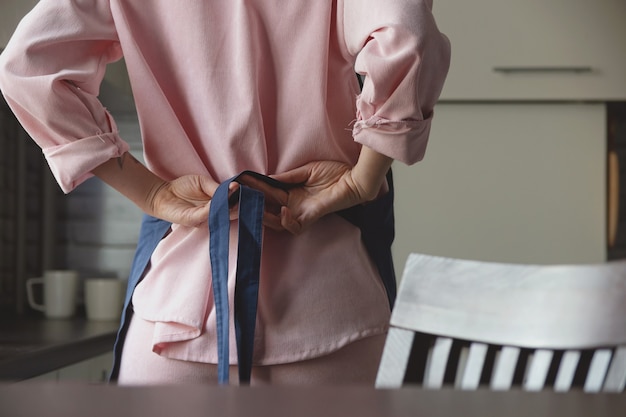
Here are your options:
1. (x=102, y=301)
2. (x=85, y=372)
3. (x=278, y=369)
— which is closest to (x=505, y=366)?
(x=278, y=369)

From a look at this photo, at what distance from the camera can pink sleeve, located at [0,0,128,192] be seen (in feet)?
2.64

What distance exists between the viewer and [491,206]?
232 cm

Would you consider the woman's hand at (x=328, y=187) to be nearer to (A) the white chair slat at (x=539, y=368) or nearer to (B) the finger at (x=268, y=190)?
(B) the finger at (x=268, y=190)

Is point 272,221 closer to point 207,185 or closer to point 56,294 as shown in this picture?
point 207,185

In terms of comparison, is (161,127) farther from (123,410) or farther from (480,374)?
(123,410)

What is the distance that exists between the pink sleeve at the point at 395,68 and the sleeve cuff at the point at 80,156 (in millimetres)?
236

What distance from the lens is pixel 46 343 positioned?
5.37ft

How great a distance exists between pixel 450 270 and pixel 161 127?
12.9 inches

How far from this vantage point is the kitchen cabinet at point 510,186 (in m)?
2.29

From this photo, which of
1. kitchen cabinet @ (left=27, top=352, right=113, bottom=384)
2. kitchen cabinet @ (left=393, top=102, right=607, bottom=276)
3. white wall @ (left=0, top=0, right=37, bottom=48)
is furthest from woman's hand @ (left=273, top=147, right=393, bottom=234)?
kitchen cabinet @ (left=393, top=102, right=607, bottom=276)

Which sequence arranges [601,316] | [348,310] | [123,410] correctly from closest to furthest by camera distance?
[123,410], [601,316], [348,310]

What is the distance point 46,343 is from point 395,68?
43.6 inches

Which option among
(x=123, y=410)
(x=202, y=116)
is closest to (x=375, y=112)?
(x=202, y=116)

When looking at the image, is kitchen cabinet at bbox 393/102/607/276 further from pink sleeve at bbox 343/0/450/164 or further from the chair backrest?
the chair backrest
